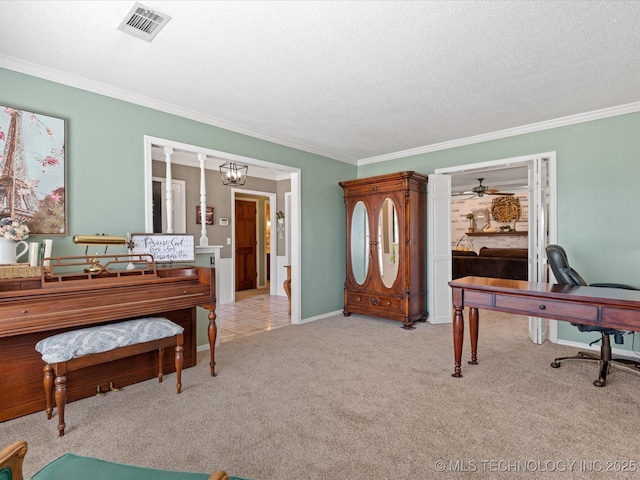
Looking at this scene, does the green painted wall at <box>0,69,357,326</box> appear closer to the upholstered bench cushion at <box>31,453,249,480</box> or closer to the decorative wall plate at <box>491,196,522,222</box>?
the upholstered bench cushion at <box>31,453,249,480</box>

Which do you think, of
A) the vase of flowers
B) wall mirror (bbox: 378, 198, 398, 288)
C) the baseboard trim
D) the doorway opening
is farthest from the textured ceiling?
the baseboard trim

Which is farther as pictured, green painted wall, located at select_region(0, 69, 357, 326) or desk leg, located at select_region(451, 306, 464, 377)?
desk leg, located at select_region(451, 306, 464, 377)

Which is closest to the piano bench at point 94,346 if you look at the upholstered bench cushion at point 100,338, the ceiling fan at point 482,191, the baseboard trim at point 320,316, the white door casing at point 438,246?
the upholstered bench cushion at point 100,338

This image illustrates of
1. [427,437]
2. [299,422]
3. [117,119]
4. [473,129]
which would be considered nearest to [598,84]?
[473,129]

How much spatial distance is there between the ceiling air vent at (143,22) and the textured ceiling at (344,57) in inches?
1.5

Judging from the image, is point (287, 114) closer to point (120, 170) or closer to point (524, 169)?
→ point (120, 170)

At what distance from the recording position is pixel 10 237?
2.29 m

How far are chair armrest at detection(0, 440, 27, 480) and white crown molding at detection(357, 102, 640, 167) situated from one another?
475cm

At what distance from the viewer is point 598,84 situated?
2.90 m

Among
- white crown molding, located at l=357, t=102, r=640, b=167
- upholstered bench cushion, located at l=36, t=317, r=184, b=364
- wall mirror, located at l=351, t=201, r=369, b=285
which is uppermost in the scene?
white crown molding, located at l=357, t=102, r=640, b=167

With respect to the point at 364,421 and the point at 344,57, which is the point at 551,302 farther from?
the point at 344,57

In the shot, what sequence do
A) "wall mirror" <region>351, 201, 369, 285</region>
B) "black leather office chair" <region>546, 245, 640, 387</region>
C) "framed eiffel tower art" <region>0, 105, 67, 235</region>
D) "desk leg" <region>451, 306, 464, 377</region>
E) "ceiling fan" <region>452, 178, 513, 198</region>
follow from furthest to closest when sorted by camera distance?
"ceiling fan" <region>452, 178, 513, 198</region> < "wall mirror" <region>351, 201, 369, 285</region> < "desk leg" <region>451, 306, 464, 377</region> < "black leather office chair" <region>546, 245, 640, 387</region> < "framed eiffel tower art" <region>0, 105, 67, 235</region>

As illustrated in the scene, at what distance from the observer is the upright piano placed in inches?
80.7

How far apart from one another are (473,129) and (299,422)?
3684 mm
